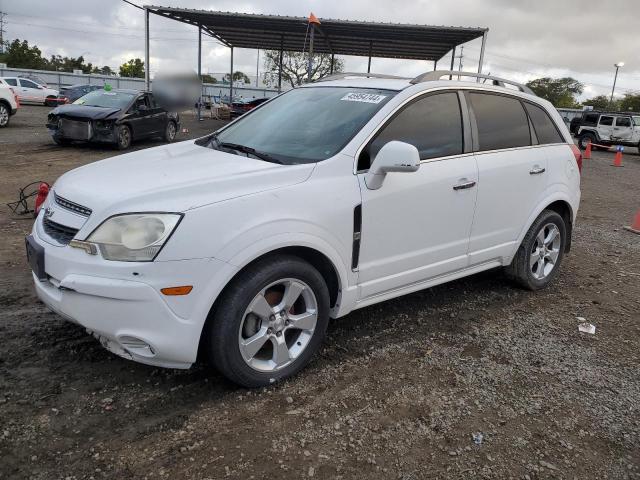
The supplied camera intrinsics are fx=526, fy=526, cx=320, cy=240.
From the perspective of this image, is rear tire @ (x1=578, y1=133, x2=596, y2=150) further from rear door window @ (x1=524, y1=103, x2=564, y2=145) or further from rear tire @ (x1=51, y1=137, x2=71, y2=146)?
rear door window @ (x1=524, y1=103, x2=564, y2=145)

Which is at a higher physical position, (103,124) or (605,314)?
(103,124)

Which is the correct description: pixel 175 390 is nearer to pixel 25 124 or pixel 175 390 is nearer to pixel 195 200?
pixel 195 200

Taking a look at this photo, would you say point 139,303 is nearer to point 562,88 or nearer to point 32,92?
point 32,92

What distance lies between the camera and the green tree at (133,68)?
64312 millimetres

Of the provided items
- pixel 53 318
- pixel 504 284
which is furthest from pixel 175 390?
pixel 504 284

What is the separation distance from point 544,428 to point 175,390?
2.01m

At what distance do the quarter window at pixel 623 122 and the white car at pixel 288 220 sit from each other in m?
23.6

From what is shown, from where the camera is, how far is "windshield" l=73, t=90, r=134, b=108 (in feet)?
43.4

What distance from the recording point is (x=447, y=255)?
3.80m

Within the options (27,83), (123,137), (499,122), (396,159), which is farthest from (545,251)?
(27,83)

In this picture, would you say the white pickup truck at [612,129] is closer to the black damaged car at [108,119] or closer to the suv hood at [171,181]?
the black damaged car at [108,119]

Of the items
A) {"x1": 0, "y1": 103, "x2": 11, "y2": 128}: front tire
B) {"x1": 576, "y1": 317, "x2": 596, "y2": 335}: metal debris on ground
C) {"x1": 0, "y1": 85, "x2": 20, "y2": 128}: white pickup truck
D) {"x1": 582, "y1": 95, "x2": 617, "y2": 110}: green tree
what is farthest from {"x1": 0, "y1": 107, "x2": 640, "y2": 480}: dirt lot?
{"x1": 582, "y1": 95, "x2": 617, "y2": 110}: green tree

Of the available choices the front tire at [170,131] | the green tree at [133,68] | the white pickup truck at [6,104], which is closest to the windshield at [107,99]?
the front tire at [170,131]

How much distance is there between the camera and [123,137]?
13078mm
